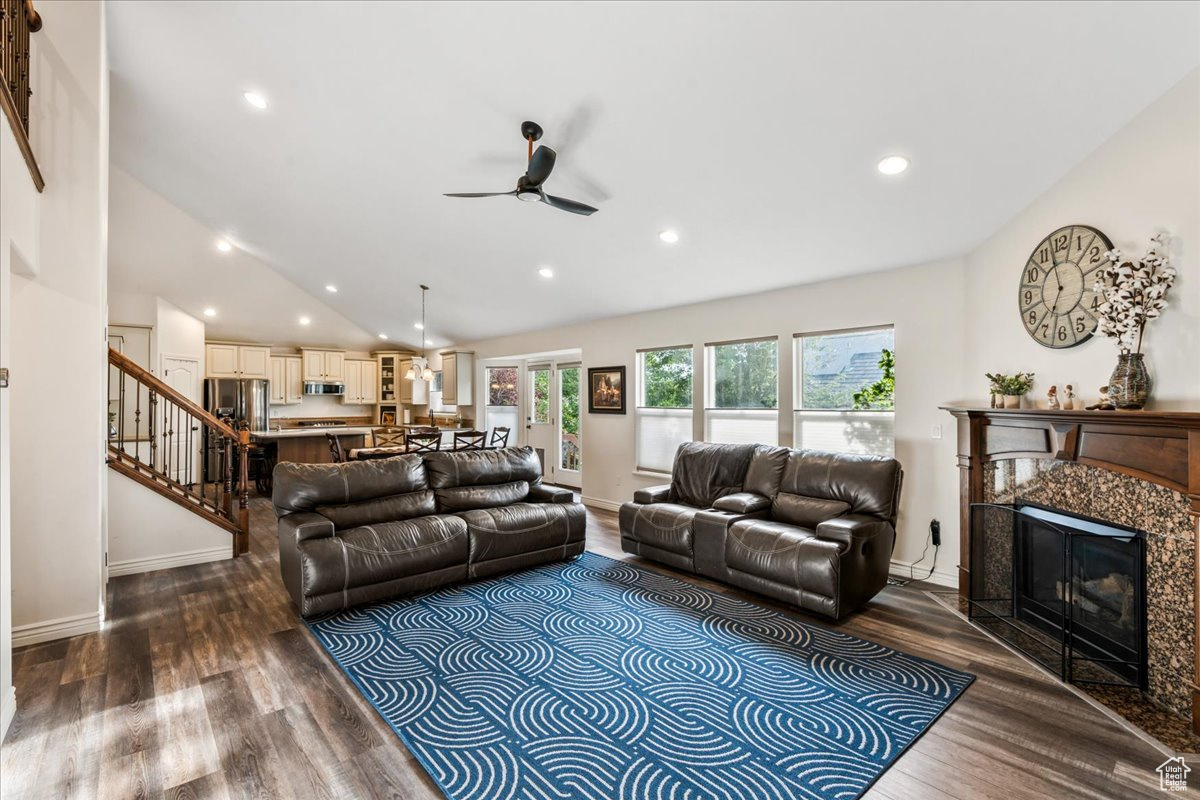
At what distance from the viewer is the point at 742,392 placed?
552 cm

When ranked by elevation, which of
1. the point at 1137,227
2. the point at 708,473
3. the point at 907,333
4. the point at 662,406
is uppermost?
the point at 1137,227

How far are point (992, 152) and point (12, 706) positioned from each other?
538 cm

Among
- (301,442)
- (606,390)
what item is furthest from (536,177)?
(301,442)

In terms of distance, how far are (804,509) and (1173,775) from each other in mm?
2255

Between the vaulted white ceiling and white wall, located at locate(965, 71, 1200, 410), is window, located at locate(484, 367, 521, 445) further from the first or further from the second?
white wall, located at locate(965, 71, 1200, 410)

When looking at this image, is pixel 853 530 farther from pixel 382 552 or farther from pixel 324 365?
pixel 324 365

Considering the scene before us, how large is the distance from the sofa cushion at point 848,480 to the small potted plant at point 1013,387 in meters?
0.77

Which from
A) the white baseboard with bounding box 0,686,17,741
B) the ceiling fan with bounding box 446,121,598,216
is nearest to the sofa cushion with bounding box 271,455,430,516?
the white baseboard with bounding box 0,686,17,741

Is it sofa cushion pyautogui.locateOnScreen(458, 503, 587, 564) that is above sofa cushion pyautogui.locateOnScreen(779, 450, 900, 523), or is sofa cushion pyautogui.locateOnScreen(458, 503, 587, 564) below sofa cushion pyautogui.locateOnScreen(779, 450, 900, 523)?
below

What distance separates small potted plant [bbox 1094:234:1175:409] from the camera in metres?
2.52

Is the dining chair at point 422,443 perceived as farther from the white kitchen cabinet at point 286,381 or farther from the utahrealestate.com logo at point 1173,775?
the utahrealestate.com logo at point 1173,775

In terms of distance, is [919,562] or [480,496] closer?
[919,562]

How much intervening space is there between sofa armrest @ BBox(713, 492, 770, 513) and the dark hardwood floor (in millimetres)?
1043

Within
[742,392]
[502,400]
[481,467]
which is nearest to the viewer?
[481,467]
